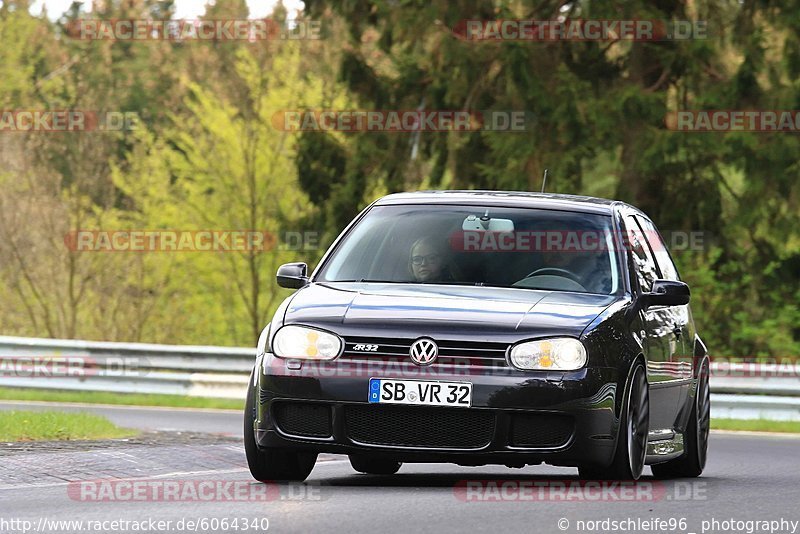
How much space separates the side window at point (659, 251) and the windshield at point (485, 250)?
938mm

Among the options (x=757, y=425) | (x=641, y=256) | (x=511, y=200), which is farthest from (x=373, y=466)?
(x=757, y=425)

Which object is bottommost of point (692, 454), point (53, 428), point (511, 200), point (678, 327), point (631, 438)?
point (53, 428)

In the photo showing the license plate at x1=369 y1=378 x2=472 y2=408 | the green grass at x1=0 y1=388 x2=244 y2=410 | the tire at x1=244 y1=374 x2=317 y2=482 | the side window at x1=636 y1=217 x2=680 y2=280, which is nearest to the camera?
the license plate at x1=369 y1=378 x2=472 y2=408

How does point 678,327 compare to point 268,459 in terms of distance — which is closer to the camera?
point 268,459

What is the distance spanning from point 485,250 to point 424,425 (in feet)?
5.15

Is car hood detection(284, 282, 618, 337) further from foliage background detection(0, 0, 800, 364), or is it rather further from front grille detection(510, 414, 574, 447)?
foliage background detection(0, 0, 800, 364)

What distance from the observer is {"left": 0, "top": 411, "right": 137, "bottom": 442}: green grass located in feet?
43.5

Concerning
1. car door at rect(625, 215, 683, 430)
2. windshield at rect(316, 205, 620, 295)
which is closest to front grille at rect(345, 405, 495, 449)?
windshield at rect(316, 205, 620, 295)

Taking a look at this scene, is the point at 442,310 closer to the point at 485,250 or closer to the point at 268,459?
the point at 485,250

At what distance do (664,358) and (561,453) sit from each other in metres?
1.62

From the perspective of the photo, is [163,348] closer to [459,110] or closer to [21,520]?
[459,110]

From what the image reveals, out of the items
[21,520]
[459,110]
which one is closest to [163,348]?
[459,110]

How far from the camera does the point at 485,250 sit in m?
10.1

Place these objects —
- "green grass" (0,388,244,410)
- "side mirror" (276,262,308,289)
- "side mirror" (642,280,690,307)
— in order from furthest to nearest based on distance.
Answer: "green grass" (0,388,244,410) → "side mirror" (276,262,308,289) → "side mirror" (642,280,690,307)
